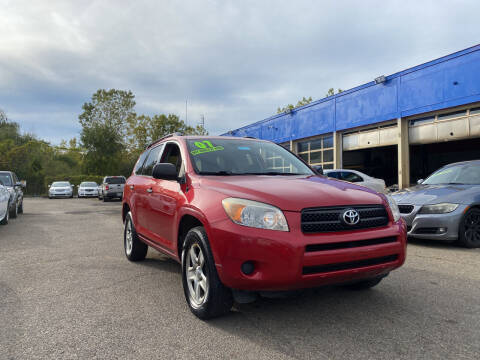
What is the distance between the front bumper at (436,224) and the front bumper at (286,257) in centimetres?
380

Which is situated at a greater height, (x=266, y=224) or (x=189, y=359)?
(x=266, y=224)

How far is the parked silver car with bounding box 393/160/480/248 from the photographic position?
590 centimetres

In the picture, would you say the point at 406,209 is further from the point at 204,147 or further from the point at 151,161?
the point at 151,161

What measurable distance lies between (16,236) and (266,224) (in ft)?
24.4

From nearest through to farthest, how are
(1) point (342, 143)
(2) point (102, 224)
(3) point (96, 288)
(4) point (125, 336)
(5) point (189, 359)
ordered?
(5) point (189, 359) → (4) point (125, 336) → (3) point (96, 288) → (2) point (102, 224) → (1) point (342, 143)

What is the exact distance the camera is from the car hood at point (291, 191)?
2.75 metres

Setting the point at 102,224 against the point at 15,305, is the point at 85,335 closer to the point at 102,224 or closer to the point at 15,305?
the point at 15,305

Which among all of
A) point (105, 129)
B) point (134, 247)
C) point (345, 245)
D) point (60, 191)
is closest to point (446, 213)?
point (345, 245)

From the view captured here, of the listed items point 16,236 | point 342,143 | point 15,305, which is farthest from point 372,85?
point 15,305

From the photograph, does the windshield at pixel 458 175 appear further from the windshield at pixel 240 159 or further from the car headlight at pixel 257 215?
the car headlight at pixel 257 215

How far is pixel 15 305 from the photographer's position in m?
3.46

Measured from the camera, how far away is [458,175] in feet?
22.6

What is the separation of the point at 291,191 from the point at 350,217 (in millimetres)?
498

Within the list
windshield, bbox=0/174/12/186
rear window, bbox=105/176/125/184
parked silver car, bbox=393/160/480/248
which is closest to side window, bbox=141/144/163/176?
parked silver car, bbox=393/160/480/248
